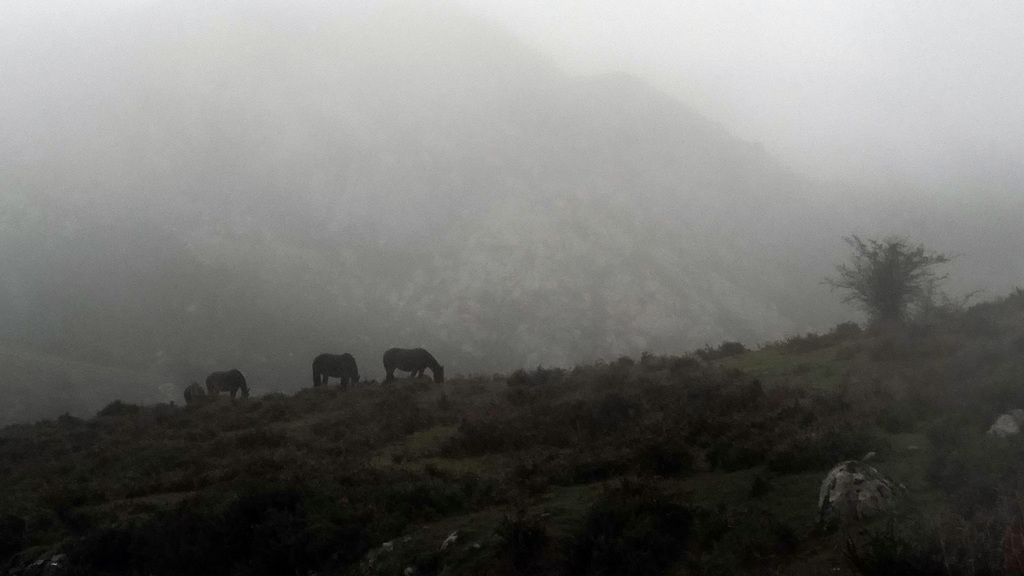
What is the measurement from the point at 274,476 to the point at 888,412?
1061cm

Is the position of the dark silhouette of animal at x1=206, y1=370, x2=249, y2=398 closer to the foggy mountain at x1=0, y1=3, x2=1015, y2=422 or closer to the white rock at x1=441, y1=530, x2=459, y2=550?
the white rock at x1=441, y1=530, x2=459, y2=550

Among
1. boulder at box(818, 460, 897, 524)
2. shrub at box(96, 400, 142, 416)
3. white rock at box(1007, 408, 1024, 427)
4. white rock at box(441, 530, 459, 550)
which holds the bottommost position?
white rock at box(441, 530, 459, 550)

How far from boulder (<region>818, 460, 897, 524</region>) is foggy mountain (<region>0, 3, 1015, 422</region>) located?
73.1m

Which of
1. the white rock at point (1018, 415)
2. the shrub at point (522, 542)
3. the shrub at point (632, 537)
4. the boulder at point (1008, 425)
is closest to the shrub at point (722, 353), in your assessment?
the white rock at point (1018, 415)

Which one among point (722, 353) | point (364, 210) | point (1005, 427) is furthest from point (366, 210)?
point (1005, 427)

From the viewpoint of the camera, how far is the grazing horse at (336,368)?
116 feet

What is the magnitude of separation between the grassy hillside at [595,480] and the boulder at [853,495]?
16 centimetres

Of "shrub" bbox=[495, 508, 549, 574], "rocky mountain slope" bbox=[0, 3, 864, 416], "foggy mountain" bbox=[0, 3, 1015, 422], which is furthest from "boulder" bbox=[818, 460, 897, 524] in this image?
"rocky mountain slope" bbox=[0, 3, 864, 416]

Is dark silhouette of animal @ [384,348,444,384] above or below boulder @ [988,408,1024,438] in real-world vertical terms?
above

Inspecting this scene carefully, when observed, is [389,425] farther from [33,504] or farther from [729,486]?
[729,486]

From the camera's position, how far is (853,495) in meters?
8.70

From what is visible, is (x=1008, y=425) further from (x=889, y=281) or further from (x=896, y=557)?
(x=889, y=281)

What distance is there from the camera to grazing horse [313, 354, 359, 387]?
35500 mm

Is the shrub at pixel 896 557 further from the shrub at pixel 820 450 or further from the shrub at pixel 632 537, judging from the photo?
the shrub at pixel 820 450
